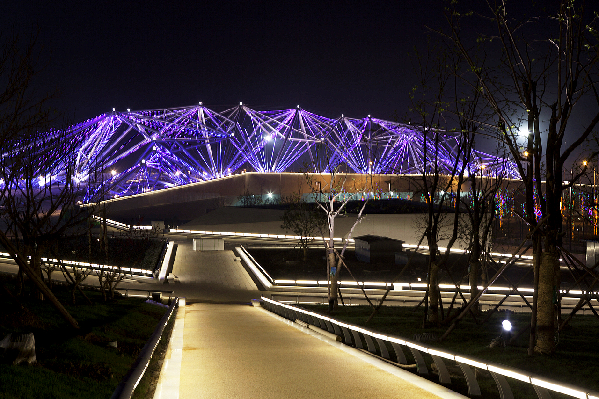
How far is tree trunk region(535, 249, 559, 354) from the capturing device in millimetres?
7680

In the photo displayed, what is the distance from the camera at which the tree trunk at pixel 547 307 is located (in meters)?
7.68

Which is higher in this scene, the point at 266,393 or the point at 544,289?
the point at 544,289

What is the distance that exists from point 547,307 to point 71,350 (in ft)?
22.2

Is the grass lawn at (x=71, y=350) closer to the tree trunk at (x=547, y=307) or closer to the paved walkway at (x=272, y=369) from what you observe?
the paved walkway at (x=272, y=369)

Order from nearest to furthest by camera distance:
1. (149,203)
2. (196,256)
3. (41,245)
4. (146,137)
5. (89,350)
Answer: (89,350), (41,245), (196,256), (149,203), (146,137)

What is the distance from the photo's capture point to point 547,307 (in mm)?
7703

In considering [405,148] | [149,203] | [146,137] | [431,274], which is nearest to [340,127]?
[405,148]

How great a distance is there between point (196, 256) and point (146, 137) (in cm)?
3921

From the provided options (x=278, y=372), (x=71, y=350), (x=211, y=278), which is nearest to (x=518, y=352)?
(x=278, y=372)

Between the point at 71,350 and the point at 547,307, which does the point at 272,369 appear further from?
the point at 547,307

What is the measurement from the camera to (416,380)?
5988 millimetres

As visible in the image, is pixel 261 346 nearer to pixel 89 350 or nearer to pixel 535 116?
pixel 89 350

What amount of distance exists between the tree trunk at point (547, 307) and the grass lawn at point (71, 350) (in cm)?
581

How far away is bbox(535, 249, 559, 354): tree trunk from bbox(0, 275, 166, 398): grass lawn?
19.1 feet
